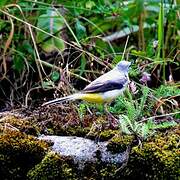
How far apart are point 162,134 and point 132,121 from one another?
117 mm

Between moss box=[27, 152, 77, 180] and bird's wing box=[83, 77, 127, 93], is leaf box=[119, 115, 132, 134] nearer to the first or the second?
bird's wing box=[83, 77, 127, 93]

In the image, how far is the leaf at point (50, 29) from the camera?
2592 mm

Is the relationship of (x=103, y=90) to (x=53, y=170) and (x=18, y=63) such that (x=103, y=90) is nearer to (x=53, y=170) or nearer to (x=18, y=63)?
(x=53, y=170)

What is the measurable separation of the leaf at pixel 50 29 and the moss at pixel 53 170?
1.00 m

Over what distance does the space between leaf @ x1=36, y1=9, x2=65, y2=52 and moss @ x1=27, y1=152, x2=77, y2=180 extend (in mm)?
996

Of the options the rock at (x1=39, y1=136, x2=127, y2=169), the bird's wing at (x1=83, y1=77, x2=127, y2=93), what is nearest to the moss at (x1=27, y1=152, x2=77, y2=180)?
the rock at (x1=39, y1=136, x2=127, y2=169)

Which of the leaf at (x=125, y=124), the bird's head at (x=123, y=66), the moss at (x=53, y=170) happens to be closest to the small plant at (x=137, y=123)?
the leaf at (x=125, y=124)

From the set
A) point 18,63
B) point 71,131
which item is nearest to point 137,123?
point 71,131

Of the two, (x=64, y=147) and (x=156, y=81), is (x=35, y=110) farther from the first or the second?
(x=156, y=81)

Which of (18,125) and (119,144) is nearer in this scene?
(119,144)

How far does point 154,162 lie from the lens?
162 centimetres

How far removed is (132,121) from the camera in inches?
69.7

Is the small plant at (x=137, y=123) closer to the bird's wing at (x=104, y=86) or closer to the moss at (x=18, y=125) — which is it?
the bird's wing at (x=104, y=86)

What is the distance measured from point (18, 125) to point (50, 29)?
0.81m
